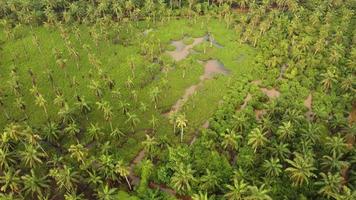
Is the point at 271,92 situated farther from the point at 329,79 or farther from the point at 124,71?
the point at 124,71

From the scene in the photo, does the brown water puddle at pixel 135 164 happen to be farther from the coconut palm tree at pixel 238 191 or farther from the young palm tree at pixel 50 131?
the coconut palm tree at pixel 238 191

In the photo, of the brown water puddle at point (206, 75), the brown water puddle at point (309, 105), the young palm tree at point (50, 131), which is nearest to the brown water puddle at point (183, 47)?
the brown water puddle at point (206, 75)

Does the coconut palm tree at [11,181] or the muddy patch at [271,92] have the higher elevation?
the coconut palm tree at [11,181]

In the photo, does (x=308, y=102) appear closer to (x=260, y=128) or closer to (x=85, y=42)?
(x=260, y=128)

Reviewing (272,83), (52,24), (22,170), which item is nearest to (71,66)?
(52,24)

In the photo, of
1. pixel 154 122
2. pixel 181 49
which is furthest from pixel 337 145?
pixel 181 49

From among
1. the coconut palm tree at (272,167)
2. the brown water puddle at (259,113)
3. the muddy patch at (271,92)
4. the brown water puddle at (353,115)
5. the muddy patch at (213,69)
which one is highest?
the coconut palm tree at (272,167)

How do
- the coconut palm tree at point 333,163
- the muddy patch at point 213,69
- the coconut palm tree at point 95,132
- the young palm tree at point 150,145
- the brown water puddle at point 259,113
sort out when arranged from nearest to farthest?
the coconut palm tree at point 333,163
the young palm tree at point 150,145
the coconut palm tree at point 95,132
the brown water puddle at point 259,113
the muddy patch at point 213,69
